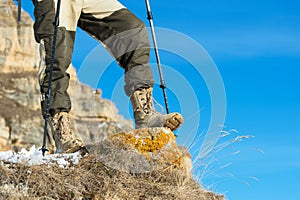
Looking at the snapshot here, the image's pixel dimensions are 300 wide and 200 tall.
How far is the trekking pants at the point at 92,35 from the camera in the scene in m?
6.60

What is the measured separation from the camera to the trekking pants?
6.60 meters

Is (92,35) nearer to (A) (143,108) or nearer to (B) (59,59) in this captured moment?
(B) (59,59)

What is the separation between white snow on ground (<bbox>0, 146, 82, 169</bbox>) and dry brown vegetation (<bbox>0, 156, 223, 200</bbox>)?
0.28ft

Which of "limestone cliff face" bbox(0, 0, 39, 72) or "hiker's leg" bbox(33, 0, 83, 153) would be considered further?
"limestone cliff face" bbox(0, 0, 39, 72)

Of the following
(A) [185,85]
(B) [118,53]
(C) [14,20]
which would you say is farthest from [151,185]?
(C) [14,20]

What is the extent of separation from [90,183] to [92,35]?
2291 mm

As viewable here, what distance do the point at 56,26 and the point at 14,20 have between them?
89.7 meters

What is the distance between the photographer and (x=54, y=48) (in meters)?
6.48

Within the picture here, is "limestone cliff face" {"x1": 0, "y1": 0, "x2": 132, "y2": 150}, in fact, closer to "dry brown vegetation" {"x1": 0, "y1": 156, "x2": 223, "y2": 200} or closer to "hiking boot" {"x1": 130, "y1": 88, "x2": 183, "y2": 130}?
"hiking boot" {"x1": 130, "y1": 88, "x2": 183, "y2": 130}

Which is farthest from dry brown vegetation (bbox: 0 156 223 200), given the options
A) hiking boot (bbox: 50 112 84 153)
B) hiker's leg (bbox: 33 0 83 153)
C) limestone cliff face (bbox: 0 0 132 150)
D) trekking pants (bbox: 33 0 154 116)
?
limestone cliff face (bbox: 0 0 132 150)

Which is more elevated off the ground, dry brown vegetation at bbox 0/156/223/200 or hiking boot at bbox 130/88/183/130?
hiking boot at bbox 130/88/183/130

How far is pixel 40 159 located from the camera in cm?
573

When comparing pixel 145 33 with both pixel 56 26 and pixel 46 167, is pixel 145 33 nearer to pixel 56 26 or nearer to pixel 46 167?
pixel 56 26

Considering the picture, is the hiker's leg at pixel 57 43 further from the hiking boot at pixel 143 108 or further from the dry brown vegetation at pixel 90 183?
the dry brown vegetation at pixel 90 183
